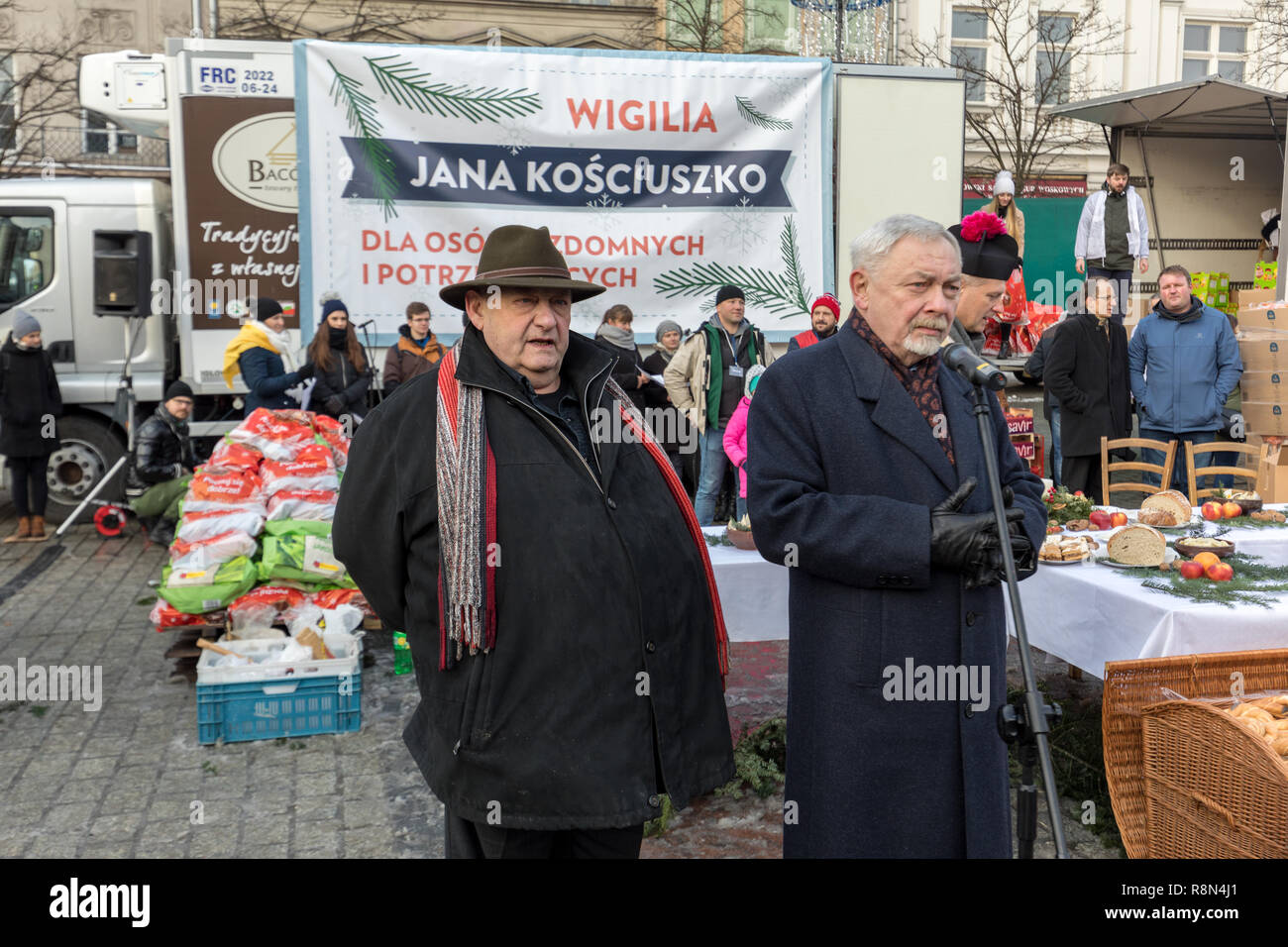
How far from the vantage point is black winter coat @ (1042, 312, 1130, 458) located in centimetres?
A: 817

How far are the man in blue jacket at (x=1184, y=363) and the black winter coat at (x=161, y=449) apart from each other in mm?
7279

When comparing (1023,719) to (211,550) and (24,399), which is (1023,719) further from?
(24,399)

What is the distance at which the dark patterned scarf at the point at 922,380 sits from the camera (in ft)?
8.91

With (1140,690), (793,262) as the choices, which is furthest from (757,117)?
(1140,690)

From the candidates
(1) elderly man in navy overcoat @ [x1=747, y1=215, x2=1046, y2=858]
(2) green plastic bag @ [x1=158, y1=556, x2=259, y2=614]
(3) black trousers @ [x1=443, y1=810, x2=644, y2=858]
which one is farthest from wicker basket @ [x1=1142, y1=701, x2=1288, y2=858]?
(2) green plastic bag @ [x1=158, y1=556, x2=259, y2=614]

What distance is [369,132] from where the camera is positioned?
8852mm

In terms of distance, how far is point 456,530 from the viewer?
95.2 inches

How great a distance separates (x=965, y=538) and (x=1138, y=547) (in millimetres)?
2280

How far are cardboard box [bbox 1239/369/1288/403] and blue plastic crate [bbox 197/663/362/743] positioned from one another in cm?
721
